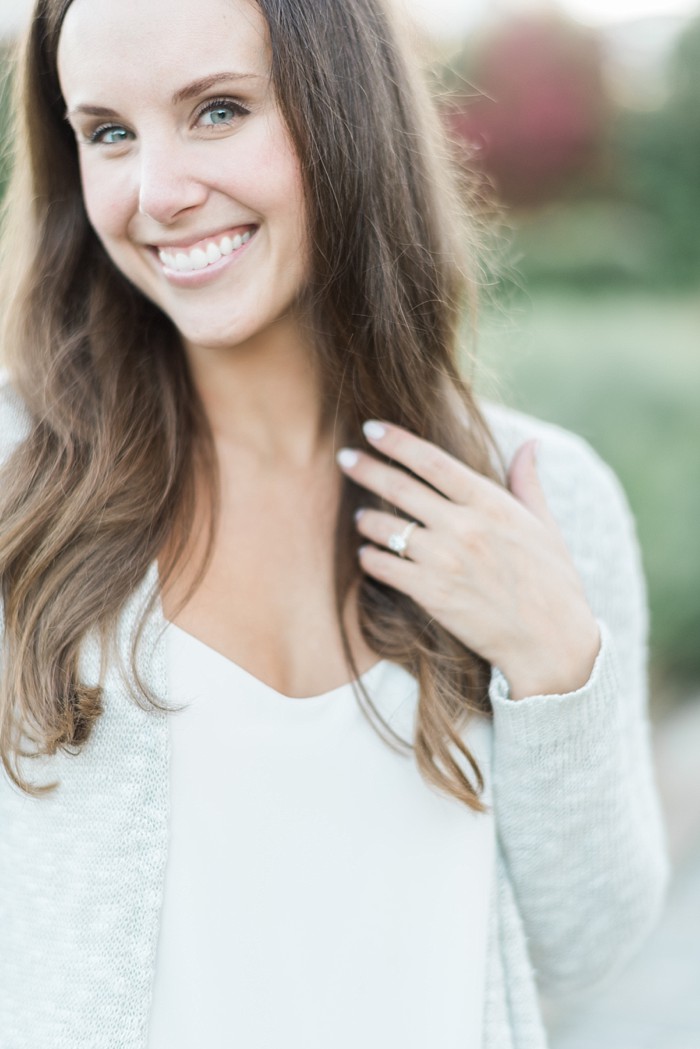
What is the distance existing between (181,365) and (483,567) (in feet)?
1.97

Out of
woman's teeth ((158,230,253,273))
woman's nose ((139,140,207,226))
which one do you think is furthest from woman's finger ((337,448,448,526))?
woman's nose ((139,140,207,226))

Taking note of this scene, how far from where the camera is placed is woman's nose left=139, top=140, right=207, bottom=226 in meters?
1.53

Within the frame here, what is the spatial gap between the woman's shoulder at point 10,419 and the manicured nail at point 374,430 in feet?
1.68

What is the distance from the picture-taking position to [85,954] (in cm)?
149

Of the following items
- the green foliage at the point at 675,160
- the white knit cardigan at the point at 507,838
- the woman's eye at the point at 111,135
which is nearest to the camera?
the white knit cardigan at the point at 507,838

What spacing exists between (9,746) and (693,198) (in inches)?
363

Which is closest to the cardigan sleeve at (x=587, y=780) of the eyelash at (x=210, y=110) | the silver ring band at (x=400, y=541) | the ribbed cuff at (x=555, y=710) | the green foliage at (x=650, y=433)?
the ribbed cuff at (x=555, y=710)

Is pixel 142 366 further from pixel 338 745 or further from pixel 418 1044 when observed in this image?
pixel 418 1044

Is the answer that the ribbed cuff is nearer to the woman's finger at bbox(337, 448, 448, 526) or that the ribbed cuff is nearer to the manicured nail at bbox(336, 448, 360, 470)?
the woman's finger at bbox(337, 448, 448, 526)

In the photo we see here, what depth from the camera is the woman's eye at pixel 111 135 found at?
62.5 inches

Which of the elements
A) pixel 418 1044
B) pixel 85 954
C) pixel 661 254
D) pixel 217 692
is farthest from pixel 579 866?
pixel 661 254

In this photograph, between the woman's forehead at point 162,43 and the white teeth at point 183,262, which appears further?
the white teeth at point 183,262

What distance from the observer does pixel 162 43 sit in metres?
1.48

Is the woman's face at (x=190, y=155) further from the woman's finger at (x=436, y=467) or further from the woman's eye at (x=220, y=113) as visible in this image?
the woman's finger at (x=436, y=467)
